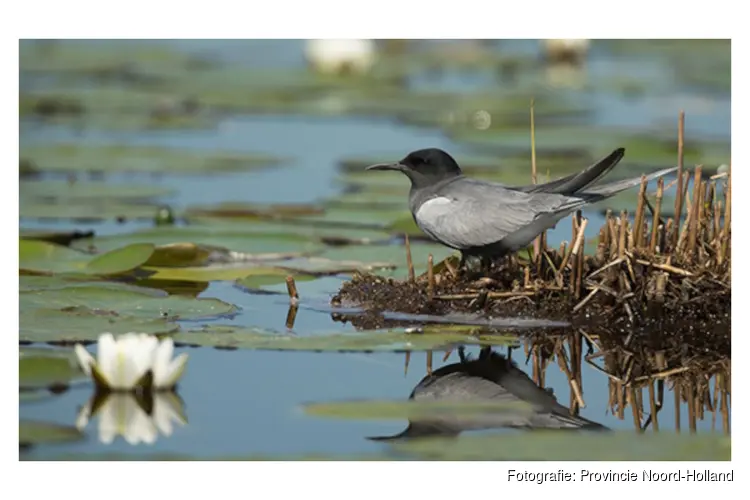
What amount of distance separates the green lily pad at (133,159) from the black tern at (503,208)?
418cm

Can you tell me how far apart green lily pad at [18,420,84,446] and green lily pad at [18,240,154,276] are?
2.35 m

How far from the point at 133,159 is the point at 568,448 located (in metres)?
6.70

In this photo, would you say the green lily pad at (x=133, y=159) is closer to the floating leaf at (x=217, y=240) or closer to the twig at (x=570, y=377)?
the floating leaf at (x=217, y=240)

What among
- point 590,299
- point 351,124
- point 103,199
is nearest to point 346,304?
point 590,299

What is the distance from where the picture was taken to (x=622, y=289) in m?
6.01

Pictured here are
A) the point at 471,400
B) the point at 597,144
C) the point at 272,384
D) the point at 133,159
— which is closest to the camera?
the point at 471,400

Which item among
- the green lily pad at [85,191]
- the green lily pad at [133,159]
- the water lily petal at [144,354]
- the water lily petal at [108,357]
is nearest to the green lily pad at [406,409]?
the water lily petal at [144,354]

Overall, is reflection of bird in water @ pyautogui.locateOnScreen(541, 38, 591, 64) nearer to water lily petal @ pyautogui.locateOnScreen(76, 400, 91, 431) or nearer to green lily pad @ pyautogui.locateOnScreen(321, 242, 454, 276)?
green lily pad @ pyautogui.locateOnScreen(321, 242, 454, 276)

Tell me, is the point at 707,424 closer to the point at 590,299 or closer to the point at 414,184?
the point at 590,299

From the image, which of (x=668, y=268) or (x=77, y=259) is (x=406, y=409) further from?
(x=77, y=259)

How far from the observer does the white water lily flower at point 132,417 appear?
455cm

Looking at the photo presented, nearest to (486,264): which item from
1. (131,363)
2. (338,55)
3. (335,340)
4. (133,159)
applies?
(335,340)

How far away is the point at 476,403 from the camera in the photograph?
4.85 meters

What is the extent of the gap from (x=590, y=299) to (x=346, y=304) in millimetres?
1184
